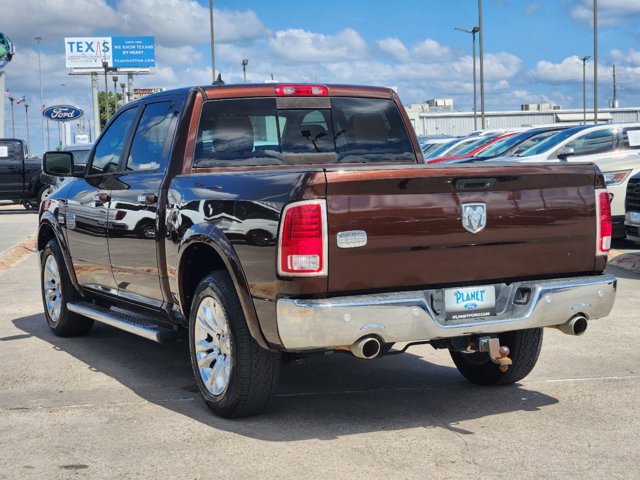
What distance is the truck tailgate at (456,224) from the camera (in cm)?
508

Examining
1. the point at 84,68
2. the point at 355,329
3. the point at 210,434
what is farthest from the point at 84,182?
the point at 84,68

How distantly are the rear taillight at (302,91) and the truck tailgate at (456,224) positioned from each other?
6.34ft

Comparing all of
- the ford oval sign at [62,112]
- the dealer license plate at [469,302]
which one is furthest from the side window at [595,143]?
the ford oval sign at [62,112]

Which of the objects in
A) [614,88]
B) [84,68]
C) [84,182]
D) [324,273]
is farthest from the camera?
[614,88]

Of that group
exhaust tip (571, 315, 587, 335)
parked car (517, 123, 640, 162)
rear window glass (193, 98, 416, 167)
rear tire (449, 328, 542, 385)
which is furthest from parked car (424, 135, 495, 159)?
exhaust tip (571, 315, 587, 335)

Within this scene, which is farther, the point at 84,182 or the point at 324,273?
the point at 84,182

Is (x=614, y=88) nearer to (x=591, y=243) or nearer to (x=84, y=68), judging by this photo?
(x=84, y=68)

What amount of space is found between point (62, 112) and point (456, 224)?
49269mm

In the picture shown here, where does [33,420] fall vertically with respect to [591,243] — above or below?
below

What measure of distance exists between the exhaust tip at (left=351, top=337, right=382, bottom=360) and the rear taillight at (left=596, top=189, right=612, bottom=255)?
60.2 inches

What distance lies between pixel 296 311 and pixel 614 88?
132 metres

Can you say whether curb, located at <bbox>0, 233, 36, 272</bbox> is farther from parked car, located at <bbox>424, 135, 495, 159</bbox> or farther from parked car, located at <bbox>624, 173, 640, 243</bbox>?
parked car, located at <bbox>424, 135, 495, 159</bbox>

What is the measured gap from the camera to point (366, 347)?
5.16 meters

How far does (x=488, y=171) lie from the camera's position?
5469 mm
